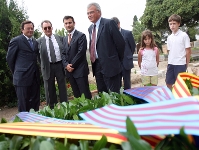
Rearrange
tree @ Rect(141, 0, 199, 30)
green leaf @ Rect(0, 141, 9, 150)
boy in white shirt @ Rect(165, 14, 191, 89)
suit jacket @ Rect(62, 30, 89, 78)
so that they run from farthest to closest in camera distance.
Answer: tree @ Rect(141, 0, 199, 30) → boy in white shirt @ Rect(165, 14, 191, 89) → suit jacket @ Rect(62, 30, 89, 78) → green leaf @ Rect(0, 141, 9, 150)

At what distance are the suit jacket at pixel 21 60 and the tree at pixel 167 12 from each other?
789 inches

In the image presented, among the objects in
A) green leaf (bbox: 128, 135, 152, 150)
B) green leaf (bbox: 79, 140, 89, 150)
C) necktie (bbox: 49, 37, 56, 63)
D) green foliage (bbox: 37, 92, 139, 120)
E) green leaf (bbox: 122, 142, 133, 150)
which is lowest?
green foliage (bbox: 37, 92, 139, 120)

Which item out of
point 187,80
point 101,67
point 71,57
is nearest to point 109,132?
point 187,80

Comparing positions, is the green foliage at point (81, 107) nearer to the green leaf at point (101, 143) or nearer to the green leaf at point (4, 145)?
the green leaf at point (4, 145)

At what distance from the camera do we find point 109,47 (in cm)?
402

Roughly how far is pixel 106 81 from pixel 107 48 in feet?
1.85

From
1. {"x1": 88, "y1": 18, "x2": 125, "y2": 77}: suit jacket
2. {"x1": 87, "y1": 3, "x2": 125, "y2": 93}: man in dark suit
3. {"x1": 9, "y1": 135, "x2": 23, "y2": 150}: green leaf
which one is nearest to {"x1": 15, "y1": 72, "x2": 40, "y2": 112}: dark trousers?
{"x1": 87, "y1": 3, "x2": 125, "y2": 93}: man in dark suit

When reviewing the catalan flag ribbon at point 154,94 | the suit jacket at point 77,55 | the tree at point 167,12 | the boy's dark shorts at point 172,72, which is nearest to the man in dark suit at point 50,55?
the suit jacket at point 77,55

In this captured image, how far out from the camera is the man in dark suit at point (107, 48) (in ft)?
13.1

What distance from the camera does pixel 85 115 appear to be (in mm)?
1344

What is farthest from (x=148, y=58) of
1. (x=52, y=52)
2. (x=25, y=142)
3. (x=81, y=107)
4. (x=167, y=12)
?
(x=167, y=12)

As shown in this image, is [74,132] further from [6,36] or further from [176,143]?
[6,36]

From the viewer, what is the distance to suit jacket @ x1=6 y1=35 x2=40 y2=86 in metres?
4.88

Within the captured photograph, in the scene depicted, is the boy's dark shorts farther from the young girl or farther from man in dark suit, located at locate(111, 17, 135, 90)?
man in dark suit, located at locate(111, 17, 135, 90)
